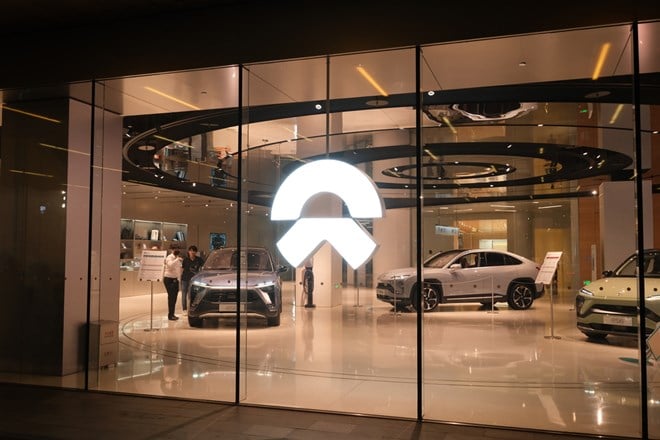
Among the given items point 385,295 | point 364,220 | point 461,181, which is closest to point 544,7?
point 364,220

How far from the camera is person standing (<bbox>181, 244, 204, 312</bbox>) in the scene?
32.1 ft

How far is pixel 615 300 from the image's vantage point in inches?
284

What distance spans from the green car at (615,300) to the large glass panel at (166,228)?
4.87 metres

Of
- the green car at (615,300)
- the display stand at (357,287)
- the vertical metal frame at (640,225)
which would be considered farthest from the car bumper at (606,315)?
the display stand at (357,287)

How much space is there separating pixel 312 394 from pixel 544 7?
448 cm

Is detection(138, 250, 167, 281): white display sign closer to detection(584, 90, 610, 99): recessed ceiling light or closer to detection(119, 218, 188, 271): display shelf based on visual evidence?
detection(119, 218, 188, 271): display shelf

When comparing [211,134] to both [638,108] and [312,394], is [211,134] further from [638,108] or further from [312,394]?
[638,108]

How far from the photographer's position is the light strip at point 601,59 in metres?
5.16

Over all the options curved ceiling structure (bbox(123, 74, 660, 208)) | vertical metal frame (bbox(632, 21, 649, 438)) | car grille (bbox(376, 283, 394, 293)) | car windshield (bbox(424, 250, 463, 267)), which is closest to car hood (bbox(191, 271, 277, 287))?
curved ceiling structure (bbox(123, 74, 660, 208))

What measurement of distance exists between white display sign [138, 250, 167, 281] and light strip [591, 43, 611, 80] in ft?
25.8

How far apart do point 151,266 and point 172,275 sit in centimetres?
80

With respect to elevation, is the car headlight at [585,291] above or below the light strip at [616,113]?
below

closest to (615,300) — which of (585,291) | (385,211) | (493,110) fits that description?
(585,291)

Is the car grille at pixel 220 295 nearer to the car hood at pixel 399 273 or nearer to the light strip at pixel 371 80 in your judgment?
the car hood at pixel 399 273
